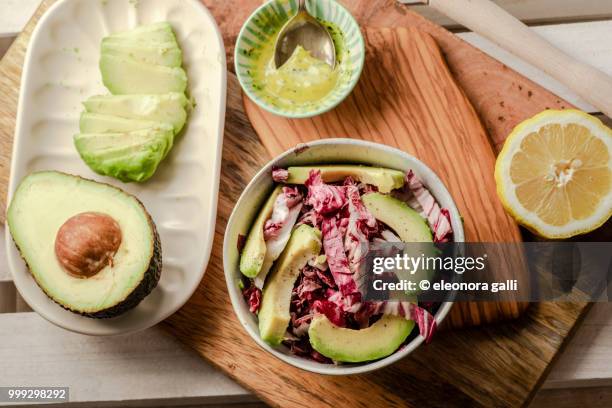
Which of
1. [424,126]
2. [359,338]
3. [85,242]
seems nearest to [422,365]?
[359,338]

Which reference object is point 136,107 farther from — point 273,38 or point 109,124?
point 273,38

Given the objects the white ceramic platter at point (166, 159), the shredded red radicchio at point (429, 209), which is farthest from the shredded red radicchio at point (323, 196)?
the white ceramic platter at point (166, 159)

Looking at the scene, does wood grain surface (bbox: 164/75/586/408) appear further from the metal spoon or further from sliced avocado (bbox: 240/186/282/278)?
the metal spoon

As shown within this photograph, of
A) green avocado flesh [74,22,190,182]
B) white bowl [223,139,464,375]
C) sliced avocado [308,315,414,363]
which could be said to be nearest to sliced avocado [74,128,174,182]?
green avocado flesh [74,22,190,182]

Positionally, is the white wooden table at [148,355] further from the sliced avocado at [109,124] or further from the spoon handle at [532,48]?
the sliced avocado at [109,124]

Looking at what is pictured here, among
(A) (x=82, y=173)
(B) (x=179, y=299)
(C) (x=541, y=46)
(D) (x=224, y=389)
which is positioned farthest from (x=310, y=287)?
(C) (x=541, y=46)

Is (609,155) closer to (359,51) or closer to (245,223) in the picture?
(359,51)

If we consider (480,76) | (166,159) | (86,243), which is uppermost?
(480,76)
